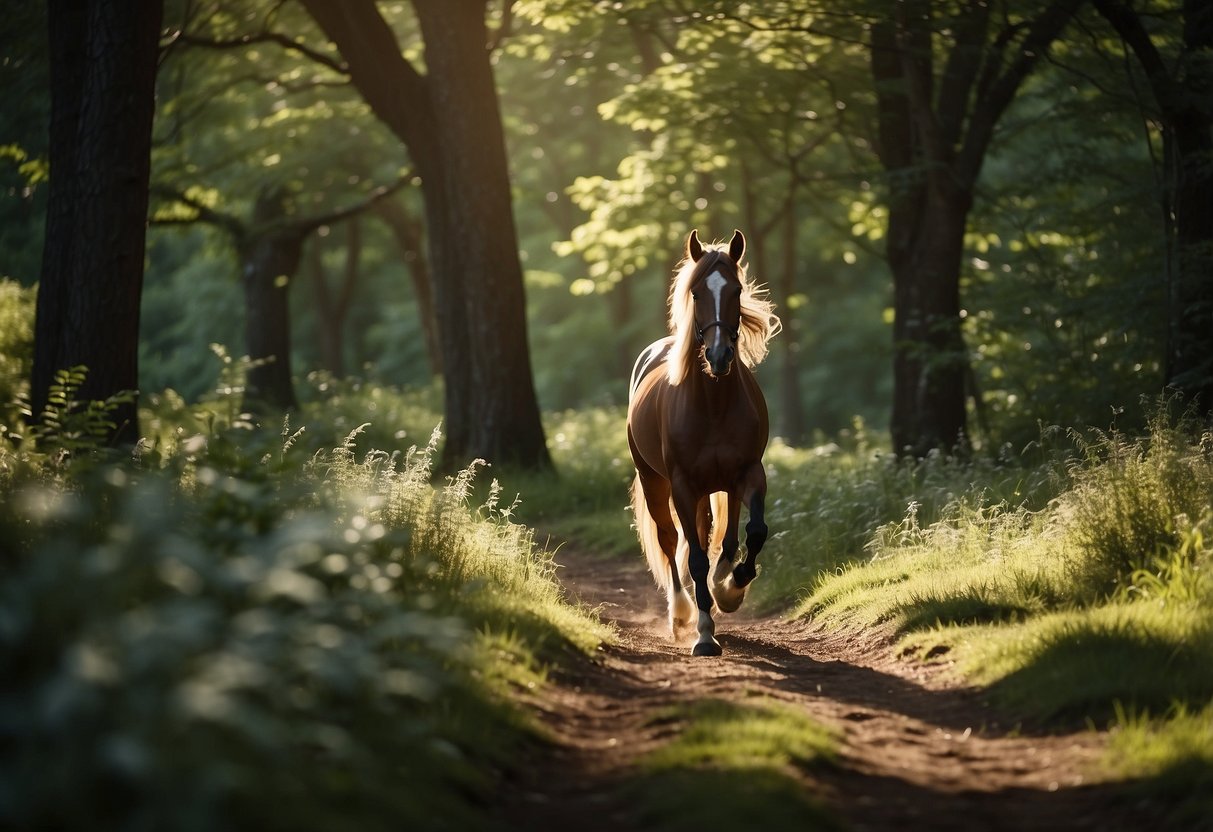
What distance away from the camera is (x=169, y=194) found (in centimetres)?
2327

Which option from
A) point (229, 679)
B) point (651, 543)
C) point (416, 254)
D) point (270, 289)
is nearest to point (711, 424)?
point (651, 543)

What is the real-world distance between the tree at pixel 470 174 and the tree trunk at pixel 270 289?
7409 mm

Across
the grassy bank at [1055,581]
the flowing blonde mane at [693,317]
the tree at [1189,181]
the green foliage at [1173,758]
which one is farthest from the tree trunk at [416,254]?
the green foliage at [1173,758]

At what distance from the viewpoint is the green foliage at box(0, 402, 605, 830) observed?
3.24 metres

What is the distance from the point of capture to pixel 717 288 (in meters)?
8.70

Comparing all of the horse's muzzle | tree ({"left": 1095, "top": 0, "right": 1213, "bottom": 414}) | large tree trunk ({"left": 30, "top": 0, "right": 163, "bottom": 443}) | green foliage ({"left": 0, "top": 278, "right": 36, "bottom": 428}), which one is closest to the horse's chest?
the horse's muzzle

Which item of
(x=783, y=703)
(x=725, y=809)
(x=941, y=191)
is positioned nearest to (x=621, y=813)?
(x=725, y=809)

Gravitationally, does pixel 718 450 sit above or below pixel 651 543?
above

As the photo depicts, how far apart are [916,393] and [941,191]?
2.61m

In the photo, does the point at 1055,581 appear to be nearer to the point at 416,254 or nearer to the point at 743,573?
the point at 743,573

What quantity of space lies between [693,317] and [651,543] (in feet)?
7.77

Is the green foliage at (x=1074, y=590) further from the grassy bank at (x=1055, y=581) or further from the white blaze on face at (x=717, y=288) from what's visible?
the white blaze on face at (x=717, y=288)

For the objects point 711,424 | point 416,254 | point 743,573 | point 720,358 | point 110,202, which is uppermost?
point 416,254

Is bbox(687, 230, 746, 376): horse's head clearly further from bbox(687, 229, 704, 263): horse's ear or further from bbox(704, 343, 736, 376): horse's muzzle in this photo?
bbox(687, 229, 704, 263): horse's ear
